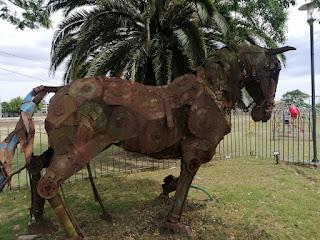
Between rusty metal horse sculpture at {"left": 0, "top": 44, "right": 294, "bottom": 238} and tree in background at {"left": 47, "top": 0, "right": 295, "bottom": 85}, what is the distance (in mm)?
3990

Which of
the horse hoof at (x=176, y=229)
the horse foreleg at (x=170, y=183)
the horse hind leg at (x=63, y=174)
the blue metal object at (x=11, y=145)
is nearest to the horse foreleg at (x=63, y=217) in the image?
the horse hind leg at (x=63, y=174)

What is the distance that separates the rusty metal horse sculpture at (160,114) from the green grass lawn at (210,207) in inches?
28.9

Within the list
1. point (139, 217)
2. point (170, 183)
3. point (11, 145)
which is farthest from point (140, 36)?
point (11, 145)

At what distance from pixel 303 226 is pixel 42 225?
3528 mm

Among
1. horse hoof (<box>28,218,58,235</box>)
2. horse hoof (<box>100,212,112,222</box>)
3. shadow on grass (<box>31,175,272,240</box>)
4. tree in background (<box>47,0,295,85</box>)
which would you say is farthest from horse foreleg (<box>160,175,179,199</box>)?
tree in background (<box>47,0,295,85</box>)

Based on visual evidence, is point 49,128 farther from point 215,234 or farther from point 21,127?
Result: point 215,234

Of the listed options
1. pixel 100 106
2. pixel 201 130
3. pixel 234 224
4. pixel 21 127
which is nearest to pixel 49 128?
pixel 21 127

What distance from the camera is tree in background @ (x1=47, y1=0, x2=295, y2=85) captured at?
9.18 meters

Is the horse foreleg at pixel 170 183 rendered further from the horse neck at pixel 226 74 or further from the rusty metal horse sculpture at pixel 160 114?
the horse neck at pixel 226 74

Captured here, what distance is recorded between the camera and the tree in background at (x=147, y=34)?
9.18 m

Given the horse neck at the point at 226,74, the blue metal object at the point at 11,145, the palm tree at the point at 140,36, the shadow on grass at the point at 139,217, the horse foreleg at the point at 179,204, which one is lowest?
the shadow on grass at the point at 139,217

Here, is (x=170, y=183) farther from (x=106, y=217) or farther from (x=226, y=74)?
(x=226, y=74)

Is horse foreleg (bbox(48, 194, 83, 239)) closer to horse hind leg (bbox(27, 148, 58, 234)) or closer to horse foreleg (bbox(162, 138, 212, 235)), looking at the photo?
horse hind leg (bbox(27, 148, 58, 234))

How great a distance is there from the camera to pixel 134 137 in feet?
13.7
